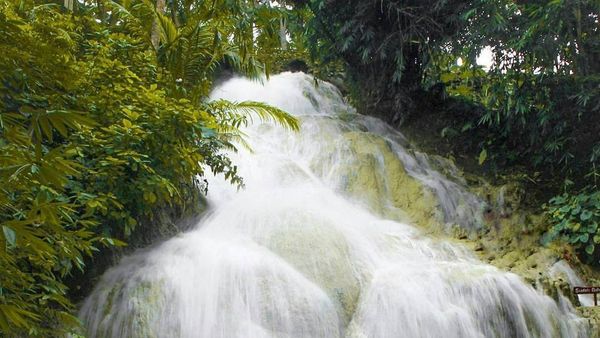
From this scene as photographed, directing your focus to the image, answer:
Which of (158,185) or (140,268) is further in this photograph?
(140,268)

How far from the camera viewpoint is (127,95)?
4.23 metres

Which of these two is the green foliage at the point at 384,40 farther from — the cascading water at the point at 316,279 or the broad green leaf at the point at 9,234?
the broad green leaf at the point at 9,234

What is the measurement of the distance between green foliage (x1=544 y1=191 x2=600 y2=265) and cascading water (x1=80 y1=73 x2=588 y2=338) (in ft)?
3.61

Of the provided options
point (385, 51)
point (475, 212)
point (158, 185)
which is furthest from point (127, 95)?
point (385, 51)

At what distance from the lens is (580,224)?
20.9ft

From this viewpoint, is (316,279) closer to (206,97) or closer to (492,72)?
(206,97)

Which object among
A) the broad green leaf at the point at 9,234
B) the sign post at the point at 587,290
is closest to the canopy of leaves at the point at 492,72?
the sign post at the point at 587,290

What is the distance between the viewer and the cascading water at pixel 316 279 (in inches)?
161

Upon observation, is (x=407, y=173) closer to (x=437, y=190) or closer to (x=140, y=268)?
(x=437, y=190)

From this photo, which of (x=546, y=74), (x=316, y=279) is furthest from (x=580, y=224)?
(x=316, y=279)

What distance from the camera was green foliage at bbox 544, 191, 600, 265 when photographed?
623cm

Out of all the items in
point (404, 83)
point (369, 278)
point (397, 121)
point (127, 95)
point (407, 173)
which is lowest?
point (369, 278)

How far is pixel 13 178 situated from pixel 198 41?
4.66m

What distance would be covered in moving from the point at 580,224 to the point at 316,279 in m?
4.09
